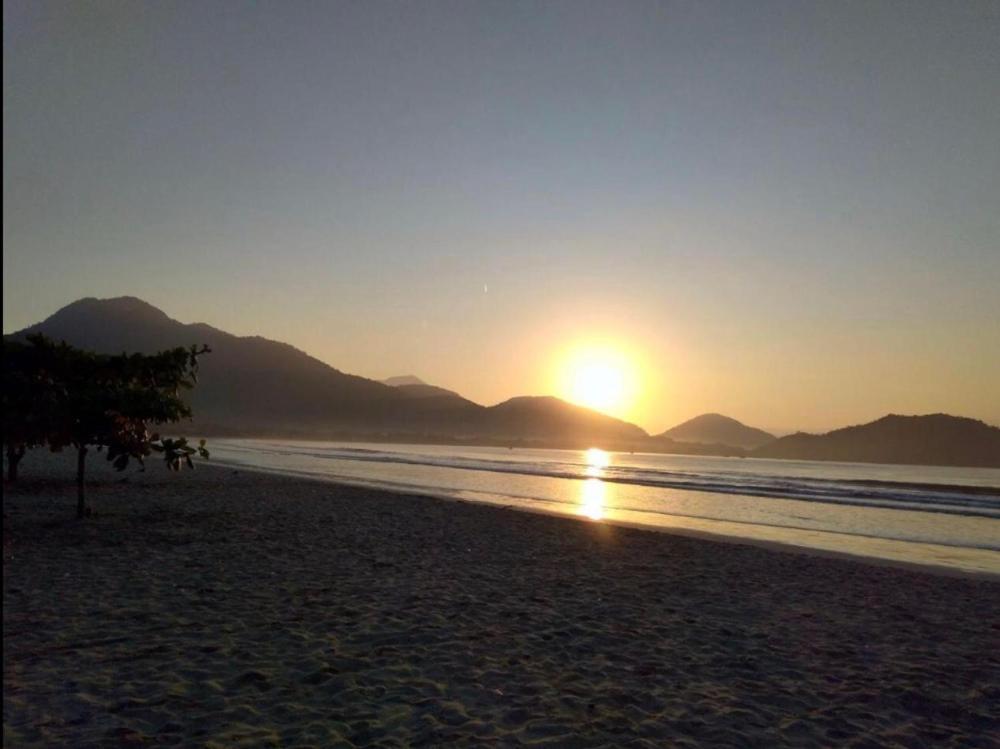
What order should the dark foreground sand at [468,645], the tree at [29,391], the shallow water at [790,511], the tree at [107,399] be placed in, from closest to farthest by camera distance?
the dark foreground sand at [468,645] < the tree at [107,399] < the tree at [29,391] < the shallow water at [790,511]

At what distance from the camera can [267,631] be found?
8914 millimetres

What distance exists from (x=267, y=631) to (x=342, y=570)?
4351 mm

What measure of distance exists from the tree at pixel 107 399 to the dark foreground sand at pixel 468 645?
210 centimetres

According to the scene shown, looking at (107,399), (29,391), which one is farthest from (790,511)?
(29,391)

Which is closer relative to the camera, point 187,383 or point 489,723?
point 489,723

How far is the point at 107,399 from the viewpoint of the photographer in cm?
1683

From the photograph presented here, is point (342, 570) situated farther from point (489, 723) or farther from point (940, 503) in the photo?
point (940, 503)

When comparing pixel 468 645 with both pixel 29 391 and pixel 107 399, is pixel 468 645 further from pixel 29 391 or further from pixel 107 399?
pixel 29 391

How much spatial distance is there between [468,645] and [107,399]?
493 inches

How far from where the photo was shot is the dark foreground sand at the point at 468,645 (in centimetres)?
636

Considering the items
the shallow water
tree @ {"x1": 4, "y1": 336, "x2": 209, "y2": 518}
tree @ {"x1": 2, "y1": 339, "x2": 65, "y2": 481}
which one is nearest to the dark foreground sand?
tree @ {"x1": 4, "y1": 336, "x2": 209, "y2": 518}

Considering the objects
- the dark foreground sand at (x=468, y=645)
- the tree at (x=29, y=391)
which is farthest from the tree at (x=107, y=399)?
the dark foreground sand at (x=468, y=645)

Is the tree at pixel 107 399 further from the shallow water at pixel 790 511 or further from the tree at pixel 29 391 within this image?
the shallow water at pixel 790 511

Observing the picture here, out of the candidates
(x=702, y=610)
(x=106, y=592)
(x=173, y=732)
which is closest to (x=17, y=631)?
(x=106, y=592)
